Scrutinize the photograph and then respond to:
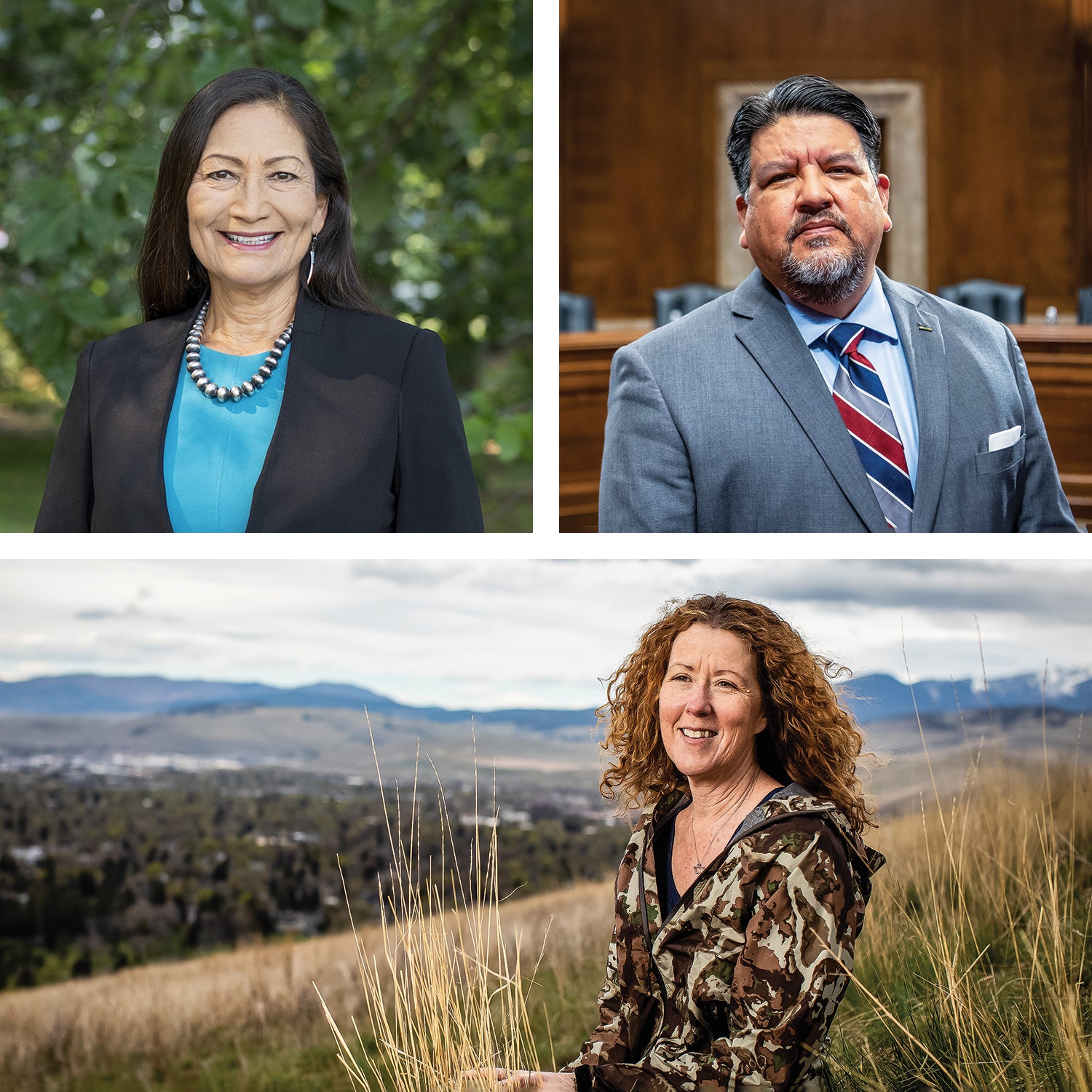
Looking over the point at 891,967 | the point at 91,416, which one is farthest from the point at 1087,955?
the point at 91,416

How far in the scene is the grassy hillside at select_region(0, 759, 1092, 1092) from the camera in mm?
1933

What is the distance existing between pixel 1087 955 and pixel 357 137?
287 centimetres

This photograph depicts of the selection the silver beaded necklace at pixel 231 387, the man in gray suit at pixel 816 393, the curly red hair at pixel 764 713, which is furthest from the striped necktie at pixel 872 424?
the silver beaded necklace at pixel 231 387

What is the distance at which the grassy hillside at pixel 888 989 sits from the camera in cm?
193

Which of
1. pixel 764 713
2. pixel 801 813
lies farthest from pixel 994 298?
pixel 801 813

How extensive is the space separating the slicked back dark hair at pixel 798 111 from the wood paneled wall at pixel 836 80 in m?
1.10

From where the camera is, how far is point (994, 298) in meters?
2.93

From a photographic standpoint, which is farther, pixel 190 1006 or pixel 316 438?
pixel 190 1006

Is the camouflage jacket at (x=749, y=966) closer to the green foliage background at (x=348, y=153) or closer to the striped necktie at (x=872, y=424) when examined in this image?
the striped necktie at (x=872, y=424)

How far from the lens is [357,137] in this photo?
365cm

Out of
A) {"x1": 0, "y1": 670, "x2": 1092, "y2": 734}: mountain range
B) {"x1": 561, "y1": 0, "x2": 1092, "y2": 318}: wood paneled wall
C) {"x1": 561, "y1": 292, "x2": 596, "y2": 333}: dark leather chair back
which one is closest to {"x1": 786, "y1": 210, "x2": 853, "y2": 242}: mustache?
{"x1": 0, "y1": 670, "x2": 1092, "y2": 734}: mountain range

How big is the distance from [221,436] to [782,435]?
2.81 ft

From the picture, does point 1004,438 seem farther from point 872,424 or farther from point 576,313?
point 576,313

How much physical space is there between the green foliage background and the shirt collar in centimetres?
112
